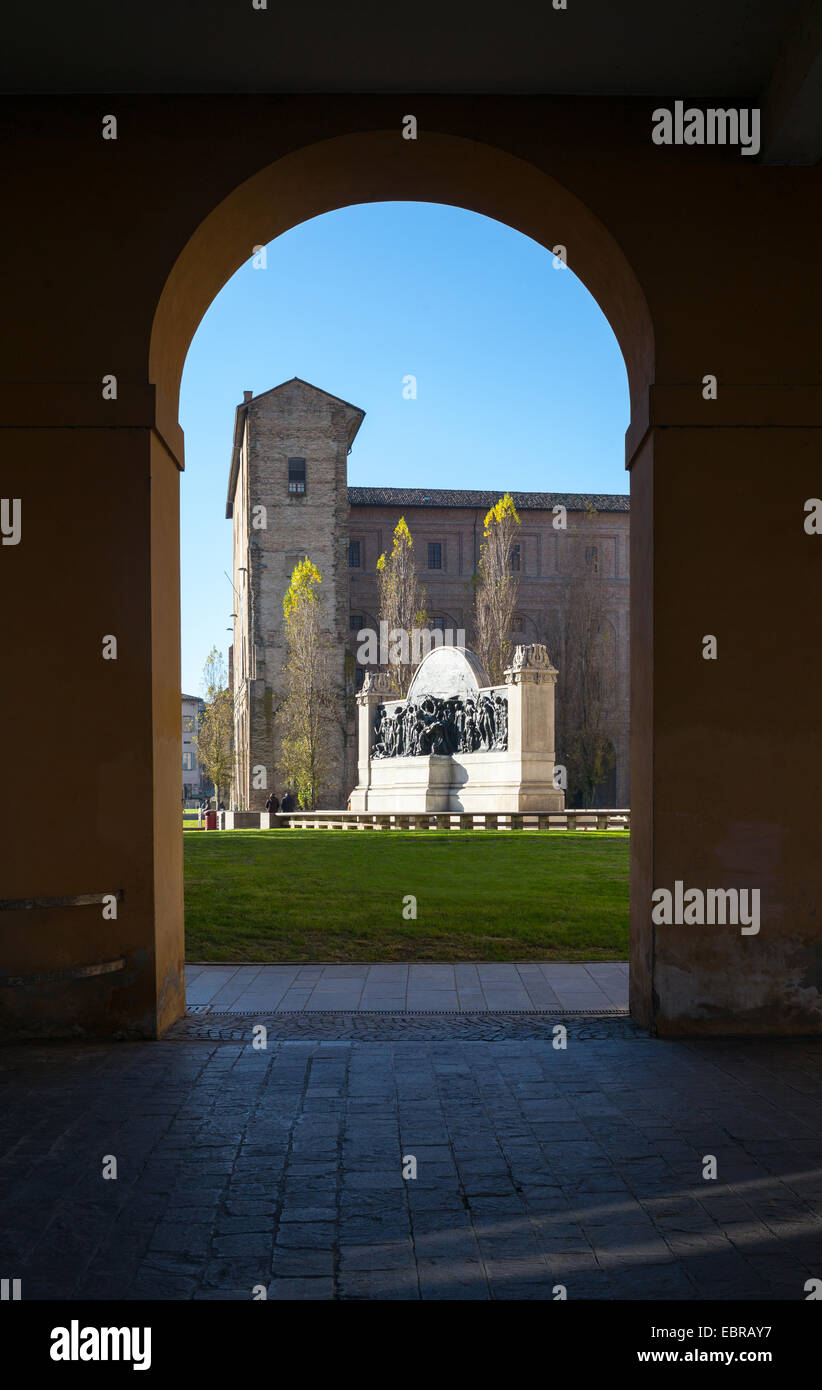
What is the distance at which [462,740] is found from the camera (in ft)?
103

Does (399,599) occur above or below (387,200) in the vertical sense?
above

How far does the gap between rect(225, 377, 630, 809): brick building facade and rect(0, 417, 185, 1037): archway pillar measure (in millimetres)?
40419

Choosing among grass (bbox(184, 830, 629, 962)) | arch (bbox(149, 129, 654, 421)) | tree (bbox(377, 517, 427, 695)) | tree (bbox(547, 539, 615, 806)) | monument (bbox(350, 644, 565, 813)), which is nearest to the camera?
arch (bbox(149, 129, 654, 421))

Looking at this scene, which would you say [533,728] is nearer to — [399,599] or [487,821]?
[487,821]

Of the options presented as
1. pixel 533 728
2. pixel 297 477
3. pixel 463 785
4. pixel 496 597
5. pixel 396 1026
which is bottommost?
pixel 463 785

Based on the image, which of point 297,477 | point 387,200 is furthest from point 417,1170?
point 297,477

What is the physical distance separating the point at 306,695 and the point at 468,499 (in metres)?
20.2

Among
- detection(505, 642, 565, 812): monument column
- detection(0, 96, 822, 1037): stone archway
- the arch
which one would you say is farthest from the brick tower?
detection(0, 96, 822, 1037): stone archway

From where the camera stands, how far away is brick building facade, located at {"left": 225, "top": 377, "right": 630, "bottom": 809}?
51938 mm

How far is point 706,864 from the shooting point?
22.0 feet

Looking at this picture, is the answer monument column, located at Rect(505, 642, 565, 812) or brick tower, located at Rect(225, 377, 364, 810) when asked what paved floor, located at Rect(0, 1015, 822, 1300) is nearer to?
monument column, located at Rect(505, 642, 565, 812)

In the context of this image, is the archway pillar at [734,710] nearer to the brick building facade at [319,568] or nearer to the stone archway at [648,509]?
the stone archway at [648,509]

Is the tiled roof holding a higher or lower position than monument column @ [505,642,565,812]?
higher
